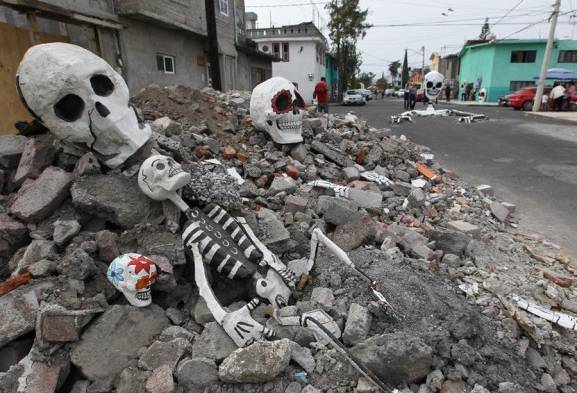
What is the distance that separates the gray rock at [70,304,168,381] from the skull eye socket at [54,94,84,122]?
1640 mm

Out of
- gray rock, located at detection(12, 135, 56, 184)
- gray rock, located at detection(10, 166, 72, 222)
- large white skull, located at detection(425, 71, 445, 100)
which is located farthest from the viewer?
large white skull, located at detection(425, 71, 445, 100)

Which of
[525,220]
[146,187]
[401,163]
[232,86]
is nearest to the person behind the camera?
[146,187]

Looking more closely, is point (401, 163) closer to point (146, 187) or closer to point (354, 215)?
point (354, 215)

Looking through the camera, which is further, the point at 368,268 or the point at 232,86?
the point at 232,86

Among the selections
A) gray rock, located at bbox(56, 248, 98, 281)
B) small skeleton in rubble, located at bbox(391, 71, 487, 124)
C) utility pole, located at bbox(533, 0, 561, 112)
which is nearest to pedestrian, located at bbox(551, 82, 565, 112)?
utility pole, located at bbox(533, 0, 561, 112)

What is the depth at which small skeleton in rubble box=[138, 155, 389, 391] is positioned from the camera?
8.81 ft

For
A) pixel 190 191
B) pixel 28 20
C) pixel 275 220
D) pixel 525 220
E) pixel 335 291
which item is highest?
pixel 28 20

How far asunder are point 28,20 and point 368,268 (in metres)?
6.69

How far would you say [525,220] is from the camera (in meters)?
5.08

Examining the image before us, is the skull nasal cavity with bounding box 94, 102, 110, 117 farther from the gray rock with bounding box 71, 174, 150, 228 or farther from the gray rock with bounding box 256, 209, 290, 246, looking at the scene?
the gray rock with bounding box 256, 209, 290, 246

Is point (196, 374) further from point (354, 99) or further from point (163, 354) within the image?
point (354, 99)

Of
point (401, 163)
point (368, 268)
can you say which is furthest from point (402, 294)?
point (401, 163)

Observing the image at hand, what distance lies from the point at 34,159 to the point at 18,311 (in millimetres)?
1561

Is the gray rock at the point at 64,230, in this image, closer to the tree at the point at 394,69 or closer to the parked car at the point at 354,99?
the parked car at the point at 354,99
